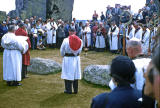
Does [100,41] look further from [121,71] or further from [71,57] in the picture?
[121,71]

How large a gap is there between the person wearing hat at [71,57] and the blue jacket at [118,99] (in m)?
3.74

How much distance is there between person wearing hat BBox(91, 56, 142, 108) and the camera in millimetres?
1896

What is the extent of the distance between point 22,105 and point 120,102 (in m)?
3.63

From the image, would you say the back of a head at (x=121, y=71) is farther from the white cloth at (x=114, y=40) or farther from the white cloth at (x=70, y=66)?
the white cloth at (x=114, y=40)

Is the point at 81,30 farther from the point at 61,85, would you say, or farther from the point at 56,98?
the point at 56,98

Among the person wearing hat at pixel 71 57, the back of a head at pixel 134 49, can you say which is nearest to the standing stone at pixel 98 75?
the person wearing hat at pixel 71 57

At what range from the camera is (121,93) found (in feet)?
6.45

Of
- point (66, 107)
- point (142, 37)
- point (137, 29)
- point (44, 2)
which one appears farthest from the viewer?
point (44, 2)

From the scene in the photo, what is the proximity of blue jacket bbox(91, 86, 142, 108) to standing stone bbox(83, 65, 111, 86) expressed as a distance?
4.65 meters

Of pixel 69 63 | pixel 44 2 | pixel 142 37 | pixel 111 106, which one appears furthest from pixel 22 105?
pixel 44 2

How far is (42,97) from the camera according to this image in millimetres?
5641

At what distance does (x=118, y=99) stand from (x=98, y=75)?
16.5ft

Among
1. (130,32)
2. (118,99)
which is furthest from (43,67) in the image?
(130,32)

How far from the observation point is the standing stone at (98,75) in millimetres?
6768
